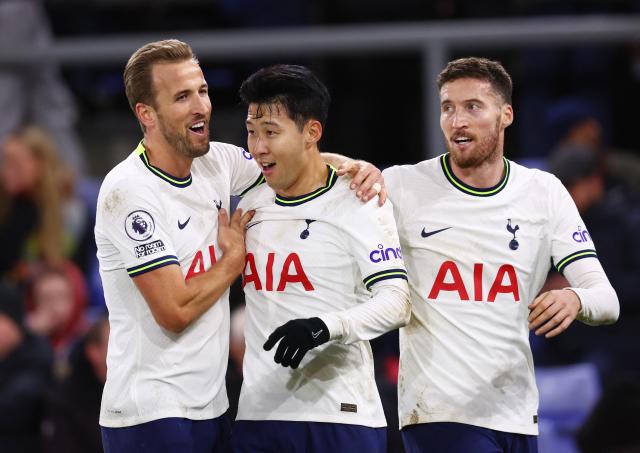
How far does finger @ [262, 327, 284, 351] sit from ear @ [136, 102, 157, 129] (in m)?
0.95

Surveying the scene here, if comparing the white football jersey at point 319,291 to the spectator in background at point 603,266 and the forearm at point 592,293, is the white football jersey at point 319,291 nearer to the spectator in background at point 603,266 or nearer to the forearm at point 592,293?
the forearm at point 592,293

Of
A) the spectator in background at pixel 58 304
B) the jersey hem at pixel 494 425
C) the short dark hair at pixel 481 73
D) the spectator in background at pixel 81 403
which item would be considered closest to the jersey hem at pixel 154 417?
the jersey hem at pixel 494 425

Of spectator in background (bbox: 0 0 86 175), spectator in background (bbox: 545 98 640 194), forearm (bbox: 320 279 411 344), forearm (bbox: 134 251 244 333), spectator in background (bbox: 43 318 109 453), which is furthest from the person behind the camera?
spectator in background (bbox: 0 0 86 175)

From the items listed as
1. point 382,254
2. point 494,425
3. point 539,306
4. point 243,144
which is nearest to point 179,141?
point 382,254

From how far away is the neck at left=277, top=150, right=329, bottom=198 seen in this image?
173 inches

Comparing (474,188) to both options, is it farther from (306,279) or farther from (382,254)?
(306,279)

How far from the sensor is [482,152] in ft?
14.6

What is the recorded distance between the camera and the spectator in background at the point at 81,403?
6.57 m

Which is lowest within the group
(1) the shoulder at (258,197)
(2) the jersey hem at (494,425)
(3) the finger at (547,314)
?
(2) the jersey hem at (494,425)

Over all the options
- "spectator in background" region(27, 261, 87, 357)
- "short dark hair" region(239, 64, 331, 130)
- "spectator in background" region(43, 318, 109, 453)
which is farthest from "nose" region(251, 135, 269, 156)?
"spectator in background" region(27, 261, 87, 357)

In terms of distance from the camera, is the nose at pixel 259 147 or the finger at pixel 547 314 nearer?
the finger at pixel 547 314

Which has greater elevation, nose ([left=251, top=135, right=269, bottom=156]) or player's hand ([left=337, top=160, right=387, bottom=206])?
nose ([left=251, top=135, right=269, bottom=156])

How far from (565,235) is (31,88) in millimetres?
5458

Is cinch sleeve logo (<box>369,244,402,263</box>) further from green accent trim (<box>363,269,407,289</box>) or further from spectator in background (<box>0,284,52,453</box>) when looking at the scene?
spectator in background (<box>0,284,52,453</box>)
